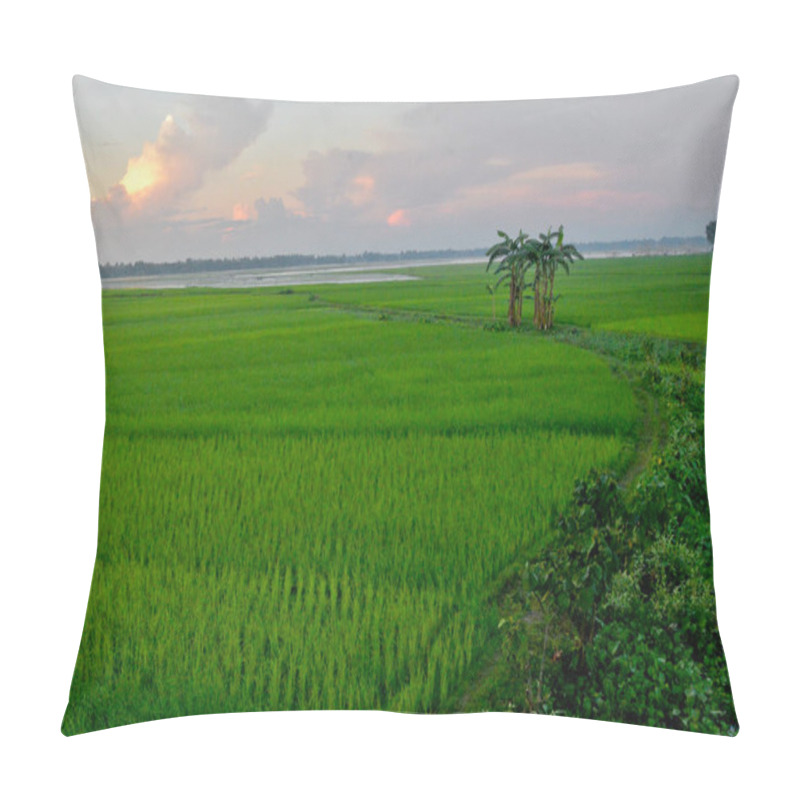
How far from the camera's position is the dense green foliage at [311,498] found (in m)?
3.08

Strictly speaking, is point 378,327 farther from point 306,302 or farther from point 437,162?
point 437,162

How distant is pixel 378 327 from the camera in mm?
3365

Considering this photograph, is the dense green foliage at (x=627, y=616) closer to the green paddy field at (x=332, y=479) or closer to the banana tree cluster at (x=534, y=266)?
the green paddy field at (x=332, y=479)

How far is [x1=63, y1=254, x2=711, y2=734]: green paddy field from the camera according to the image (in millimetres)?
3076

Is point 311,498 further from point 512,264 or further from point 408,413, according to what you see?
point 512,264

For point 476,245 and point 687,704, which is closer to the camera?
point 687,704

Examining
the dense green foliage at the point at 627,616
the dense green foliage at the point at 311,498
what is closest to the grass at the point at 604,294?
the dense green foliage at the point at 311,498

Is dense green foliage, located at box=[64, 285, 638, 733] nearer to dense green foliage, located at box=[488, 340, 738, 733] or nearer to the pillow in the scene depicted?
the pillow

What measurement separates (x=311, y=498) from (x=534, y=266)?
1.26m

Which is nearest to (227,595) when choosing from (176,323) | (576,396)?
(176,323)

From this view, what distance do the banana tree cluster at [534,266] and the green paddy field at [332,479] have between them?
63 millimetres

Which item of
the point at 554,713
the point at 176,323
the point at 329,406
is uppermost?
the point at 176,323

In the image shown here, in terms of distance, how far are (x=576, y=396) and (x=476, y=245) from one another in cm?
72

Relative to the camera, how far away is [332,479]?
10.5 ft
